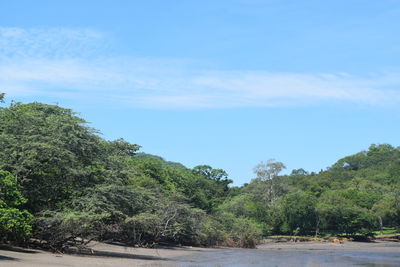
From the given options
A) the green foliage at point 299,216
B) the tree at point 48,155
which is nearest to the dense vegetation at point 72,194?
the tree at point 48,155

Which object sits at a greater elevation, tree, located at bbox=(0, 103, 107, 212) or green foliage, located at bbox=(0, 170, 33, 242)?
tree, located at bbox=(0, 103, 107, 212)

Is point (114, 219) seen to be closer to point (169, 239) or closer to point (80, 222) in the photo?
point (80, 222)

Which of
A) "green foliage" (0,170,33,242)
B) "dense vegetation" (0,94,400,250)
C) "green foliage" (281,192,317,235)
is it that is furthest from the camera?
"green foliage" (281,192,317,235)

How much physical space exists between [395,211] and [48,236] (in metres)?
69.9

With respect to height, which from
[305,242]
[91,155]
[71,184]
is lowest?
[305,242]

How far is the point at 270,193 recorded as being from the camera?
10831 centimetres

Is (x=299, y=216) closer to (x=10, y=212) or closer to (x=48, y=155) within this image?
(x=48, y=155)

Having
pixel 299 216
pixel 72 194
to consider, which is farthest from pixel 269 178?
pixel 72 194

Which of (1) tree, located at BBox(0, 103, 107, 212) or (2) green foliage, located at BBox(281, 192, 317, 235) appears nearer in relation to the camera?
(1) tree, located at BBox(0, 103, 107, 212)

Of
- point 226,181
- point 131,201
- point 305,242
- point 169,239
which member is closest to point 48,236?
point 131,201

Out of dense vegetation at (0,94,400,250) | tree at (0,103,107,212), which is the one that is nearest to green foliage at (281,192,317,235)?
dense vegetation at (0,94,400,250)

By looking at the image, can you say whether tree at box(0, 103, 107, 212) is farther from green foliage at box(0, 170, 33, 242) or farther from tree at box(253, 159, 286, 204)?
tree at box(253, 159, 286, 204)

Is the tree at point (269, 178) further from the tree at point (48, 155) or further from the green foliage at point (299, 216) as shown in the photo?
the tree at point (48, 155)

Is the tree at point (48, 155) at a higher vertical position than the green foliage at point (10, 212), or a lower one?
higher
